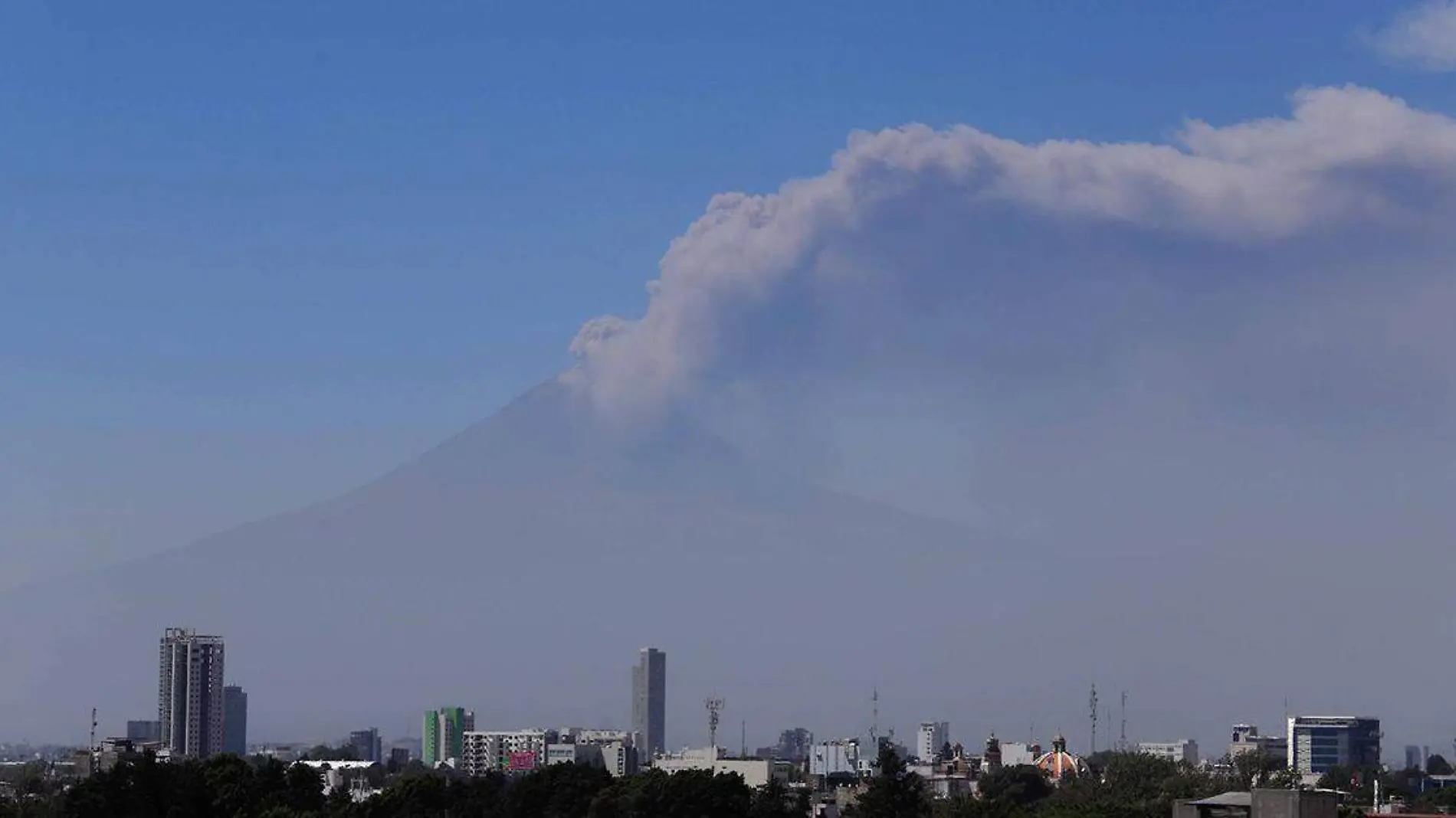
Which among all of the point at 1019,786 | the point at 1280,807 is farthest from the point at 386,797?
the point at 1019,786

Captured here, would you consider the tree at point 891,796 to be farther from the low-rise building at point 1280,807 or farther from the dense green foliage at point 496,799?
the low-rise building at point 1280,807

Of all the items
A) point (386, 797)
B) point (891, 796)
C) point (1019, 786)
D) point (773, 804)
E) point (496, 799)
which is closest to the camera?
point (891, 796)

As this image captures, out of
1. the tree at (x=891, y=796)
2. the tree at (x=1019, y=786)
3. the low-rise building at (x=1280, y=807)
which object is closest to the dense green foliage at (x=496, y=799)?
the tree at (x=891, y=796)

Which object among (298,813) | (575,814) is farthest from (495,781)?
(298,813)

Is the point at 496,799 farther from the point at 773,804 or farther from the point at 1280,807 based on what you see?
the point at 1280,807

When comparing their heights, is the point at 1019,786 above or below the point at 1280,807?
below

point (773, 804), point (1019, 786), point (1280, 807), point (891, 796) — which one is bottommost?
point (1019, 786)

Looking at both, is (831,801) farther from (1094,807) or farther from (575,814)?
(1094,807)

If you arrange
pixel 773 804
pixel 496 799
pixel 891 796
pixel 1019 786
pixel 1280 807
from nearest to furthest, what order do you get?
pixel 1280 807 → pixel 891 796 → pixel 773 804 → pixel 496 799 → pixel 1019 786

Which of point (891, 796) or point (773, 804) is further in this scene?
point (773, 804)
